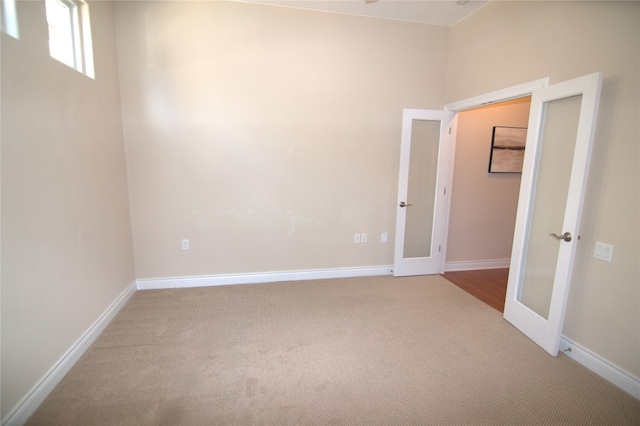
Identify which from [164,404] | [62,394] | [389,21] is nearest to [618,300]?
[164,404]

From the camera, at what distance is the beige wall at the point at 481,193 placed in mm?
3824

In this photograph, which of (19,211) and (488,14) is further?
(488,14)

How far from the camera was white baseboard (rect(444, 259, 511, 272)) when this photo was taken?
13.3 feet

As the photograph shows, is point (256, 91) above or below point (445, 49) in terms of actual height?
below

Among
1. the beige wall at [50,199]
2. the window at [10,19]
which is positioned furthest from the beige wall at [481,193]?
the window at [10,19]

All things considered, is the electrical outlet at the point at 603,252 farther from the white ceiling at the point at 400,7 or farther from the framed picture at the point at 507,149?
the white ceiling at the point at 400,7

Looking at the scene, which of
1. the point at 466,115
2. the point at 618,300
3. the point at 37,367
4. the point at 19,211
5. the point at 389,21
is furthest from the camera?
the point at 466,115

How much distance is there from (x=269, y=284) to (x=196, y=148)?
1.78 meters

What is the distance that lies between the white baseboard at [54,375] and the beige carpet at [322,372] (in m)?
0.05

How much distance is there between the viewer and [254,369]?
206 cm

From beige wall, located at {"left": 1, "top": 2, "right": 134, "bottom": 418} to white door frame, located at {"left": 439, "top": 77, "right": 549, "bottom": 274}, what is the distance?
12.2 feet

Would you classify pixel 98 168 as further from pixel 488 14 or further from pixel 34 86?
pixel 488 14

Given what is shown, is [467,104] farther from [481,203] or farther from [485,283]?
[485,283]

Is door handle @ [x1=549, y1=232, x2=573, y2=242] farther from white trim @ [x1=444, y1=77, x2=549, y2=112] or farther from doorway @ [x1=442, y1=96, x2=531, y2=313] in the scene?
doorway @ [x1=442, y1=96, x2=531, y2=313]
